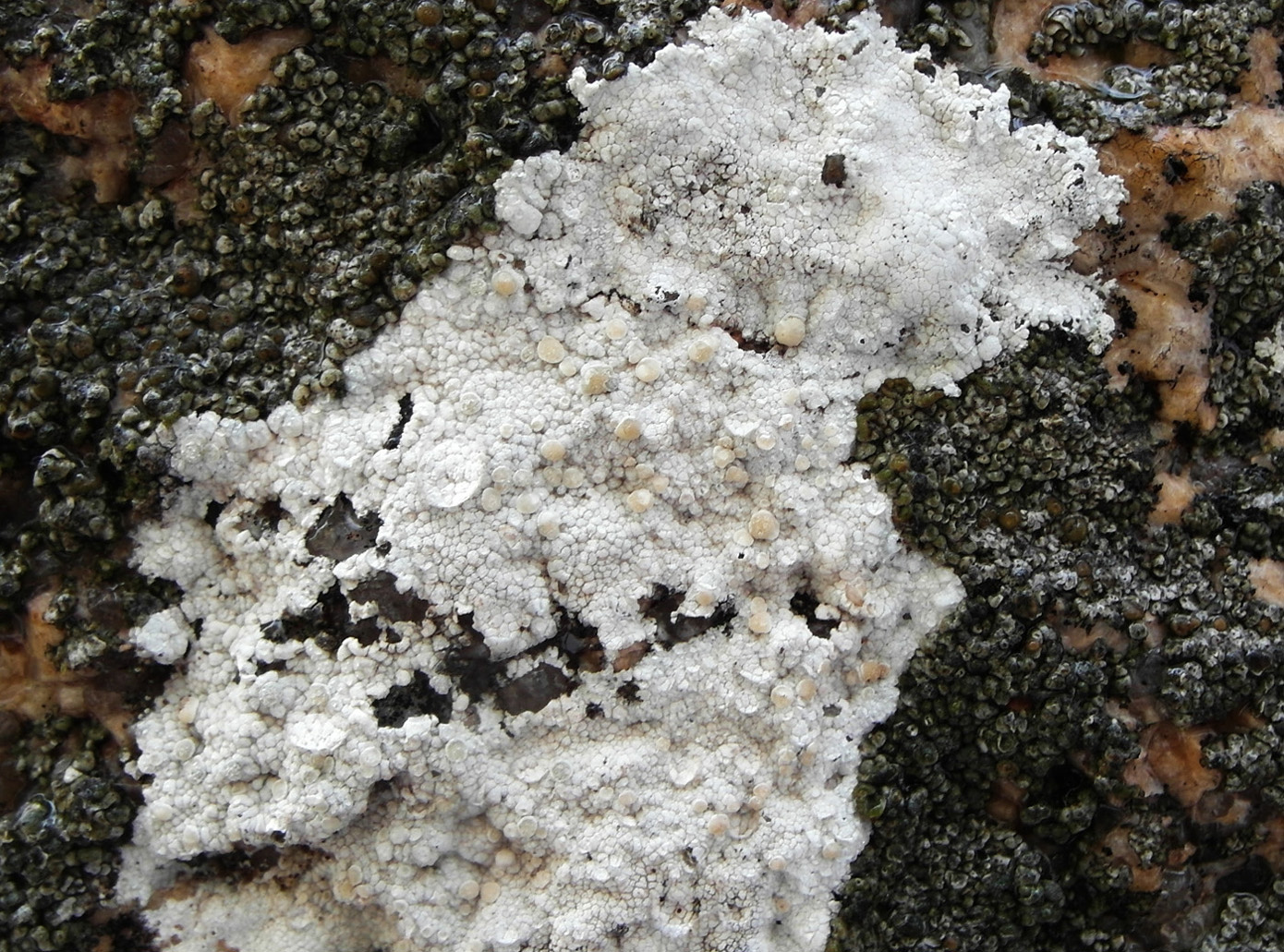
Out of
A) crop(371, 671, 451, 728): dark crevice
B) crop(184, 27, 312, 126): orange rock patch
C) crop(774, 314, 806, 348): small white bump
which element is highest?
crop(184, 27, 312, 126): orange rock patch

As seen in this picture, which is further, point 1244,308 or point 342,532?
point 1244,308

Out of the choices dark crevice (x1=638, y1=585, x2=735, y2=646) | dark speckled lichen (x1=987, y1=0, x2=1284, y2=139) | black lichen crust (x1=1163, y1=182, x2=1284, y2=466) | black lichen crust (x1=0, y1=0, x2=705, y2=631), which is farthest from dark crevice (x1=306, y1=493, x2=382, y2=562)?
black lichen crust (x1=1163, y1=182, x2=1284, y2=466)

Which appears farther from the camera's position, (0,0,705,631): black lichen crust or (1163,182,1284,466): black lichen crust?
(1163,182,1284,466): black lichen crust

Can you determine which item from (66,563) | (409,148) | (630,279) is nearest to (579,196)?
(630,279)

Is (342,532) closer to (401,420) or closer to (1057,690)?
(401,420)

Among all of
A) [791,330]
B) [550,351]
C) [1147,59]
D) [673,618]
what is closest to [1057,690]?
[673,618]

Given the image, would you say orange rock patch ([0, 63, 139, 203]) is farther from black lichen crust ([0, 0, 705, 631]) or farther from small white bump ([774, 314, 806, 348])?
small white bump ([774, 314, 806, 348])

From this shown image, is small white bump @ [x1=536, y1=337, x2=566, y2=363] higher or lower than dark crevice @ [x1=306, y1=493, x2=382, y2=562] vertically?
higher

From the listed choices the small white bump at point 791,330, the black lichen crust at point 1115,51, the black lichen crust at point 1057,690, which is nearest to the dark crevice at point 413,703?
the black lichen crust at point 1057,690
